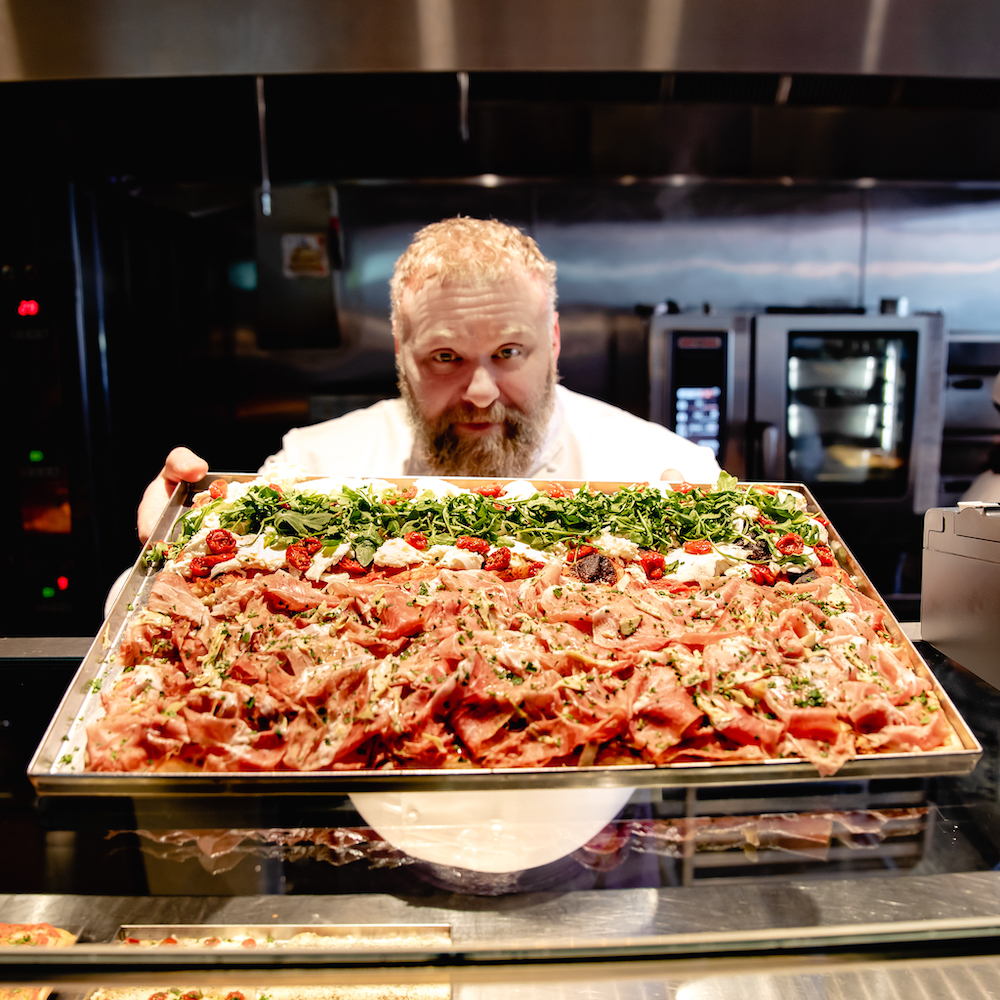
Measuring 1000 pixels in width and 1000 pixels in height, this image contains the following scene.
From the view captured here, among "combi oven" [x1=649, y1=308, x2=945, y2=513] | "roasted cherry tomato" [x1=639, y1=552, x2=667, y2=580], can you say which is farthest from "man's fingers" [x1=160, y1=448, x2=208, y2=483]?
"combi oven" [x1=649, y1=308, x2=945, y2=513]

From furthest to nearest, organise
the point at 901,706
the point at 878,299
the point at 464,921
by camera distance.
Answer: the point at 878,299, the point at 901,706, the point at 464,921

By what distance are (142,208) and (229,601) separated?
12.0 feet

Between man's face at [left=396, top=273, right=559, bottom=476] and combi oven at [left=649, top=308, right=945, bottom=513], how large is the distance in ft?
5.79

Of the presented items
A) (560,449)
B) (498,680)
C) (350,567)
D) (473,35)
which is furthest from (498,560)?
(473,35)

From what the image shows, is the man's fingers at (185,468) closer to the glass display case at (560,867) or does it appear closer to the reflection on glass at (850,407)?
the glass display case at (560,867)

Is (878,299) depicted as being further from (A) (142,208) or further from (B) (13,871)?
(B) (13,871)

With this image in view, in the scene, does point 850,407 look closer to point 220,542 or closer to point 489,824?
point 220,542

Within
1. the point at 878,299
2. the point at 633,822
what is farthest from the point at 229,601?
the point at 878,299

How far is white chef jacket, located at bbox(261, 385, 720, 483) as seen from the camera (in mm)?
2859

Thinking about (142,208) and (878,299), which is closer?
(142,208)

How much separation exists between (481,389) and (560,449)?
819 millimetres

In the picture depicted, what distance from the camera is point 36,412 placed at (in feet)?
11.8

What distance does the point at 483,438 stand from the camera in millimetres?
2410

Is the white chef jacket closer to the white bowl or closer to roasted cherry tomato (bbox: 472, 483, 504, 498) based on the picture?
roasted cherry tomato (bbox: 472, 483, 504, 498)
